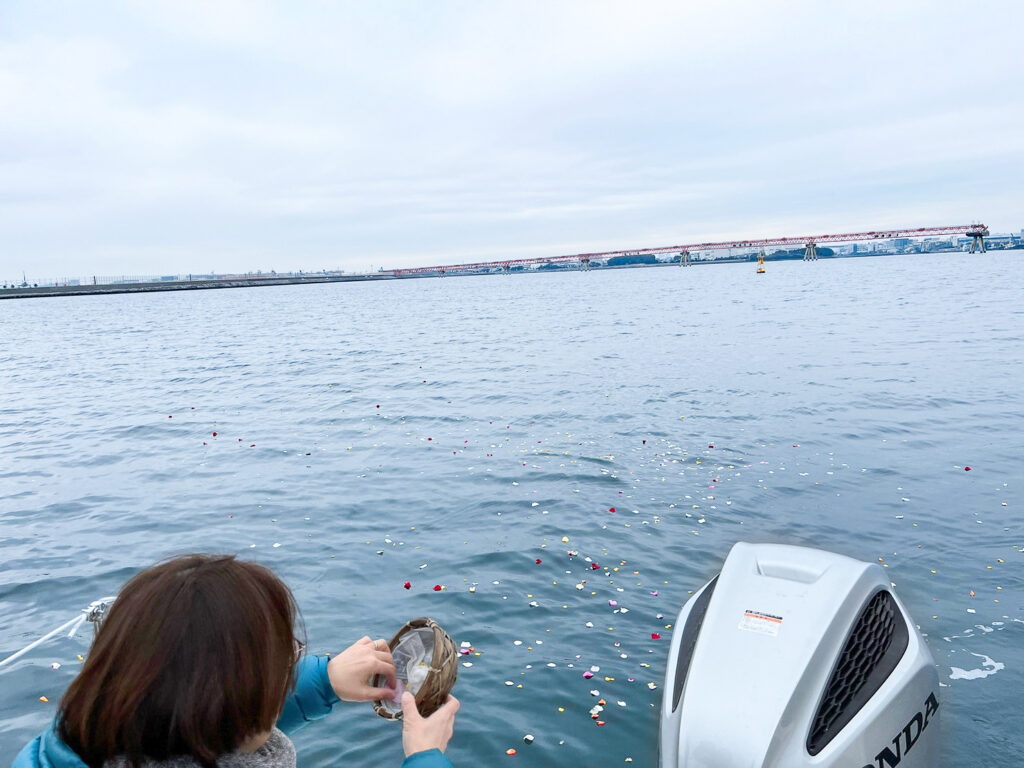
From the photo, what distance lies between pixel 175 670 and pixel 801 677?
9.57 ft

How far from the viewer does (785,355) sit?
92.0 feet

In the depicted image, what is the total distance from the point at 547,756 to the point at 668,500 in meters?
6.19

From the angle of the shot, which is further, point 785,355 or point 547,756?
point 785,355

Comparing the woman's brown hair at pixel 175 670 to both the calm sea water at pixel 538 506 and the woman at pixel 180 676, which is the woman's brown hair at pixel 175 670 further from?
the calm sea water at pixel 538 506

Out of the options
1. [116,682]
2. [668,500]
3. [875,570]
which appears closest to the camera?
[116,682]

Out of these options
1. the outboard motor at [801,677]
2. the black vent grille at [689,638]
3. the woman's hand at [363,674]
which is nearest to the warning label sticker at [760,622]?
the outboard motor at [801,677]

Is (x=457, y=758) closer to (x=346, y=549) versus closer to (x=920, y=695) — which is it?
(x=920, y=695)

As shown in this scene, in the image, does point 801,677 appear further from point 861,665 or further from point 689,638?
point 689,638

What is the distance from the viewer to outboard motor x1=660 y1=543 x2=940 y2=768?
10.9 ft

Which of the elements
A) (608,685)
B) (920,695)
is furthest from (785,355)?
Answer: (920,695)

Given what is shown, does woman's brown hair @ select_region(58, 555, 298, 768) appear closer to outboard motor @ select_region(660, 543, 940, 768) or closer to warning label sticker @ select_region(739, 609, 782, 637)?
outboard motor @ select_region(660, 543, 940, 768)

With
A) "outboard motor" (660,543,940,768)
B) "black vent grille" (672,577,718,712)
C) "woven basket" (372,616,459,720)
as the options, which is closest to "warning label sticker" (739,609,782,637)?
"outboard motor" (660,543,940,768)

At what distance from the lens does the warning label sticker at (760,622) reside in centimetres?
373

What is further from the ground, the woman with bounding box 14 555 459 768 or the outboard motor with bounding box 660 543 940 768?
the woman with bounding box 14 555 459 768
